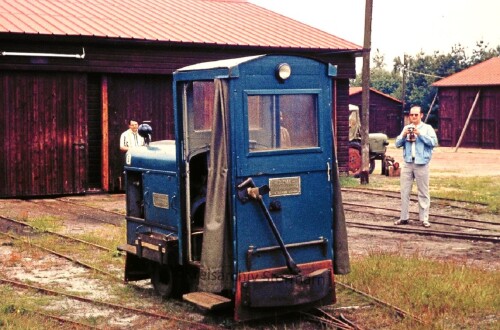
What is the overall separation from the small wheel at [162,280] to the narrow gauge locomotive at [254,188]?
0.19m

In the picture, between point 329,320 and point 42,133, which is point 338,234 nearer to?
point 329,320

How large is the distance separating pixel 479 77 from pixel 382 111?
1069 centimetres

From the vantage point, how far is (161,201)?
8641mm

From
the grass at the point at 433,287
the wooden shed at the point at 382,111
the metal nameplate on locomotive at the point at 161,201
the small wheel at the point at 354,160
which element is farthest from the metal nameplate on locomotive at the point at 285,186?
the wooden shed at the point at 382,111

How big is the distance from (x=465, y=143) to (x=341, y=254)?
120 ft

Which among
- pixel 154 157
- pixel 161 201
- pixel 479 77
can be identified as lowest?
pixel 161 201

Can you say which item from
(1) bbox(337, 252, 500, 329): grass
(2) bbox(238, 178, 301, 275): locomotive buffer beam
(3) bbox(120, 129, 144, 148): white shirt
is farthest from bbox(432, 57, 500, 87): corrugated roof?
(2) bbox(238, 178, 301, 275): locomotive buffer beam

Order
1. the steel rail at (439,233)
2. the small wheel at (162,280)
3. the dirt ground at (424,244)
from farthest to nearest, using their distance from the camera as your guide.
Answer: the steel rail at (439,233) → the dirt ground at (424,244) → the small wheel at (162,280)

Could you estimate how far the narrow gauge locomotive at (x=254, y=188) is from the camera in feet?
24.0

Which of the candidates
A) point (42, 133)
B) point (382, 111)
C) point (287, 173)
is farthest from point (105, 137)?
point (382, 111)

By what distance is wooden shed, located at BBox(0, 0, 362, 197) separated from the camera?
62.0ft

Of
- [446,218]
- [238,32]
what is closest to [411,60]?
[238,32]

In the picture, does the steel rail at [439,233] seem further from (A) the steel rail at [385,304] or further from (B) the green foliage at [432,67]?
(B) the green foliage at [432,67]

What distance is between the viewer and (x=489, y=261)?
35.0ft
